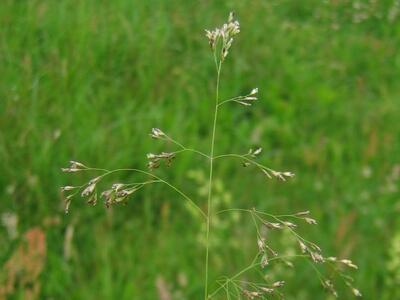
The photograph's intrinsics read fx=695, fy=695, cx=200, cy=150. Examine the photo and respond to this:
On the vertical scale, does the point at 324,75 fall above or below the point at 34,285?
above

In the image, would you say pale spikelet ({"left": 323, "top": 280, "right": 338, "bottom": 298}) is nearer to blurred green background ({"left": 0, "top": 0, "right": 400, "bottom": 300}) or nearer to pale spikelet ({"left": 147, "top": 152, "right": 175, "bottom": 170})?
pale spikelet ({"left": 147, "top": 152, "right": 175, "bottom": 170})

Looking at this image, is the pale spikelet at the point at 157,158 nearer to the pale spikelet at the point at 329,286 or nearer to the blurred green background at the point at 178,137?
the pale spikelet at the point at 329,286

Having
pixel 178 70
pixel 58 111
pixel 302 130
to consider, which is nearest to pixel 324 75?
pixel 302 130

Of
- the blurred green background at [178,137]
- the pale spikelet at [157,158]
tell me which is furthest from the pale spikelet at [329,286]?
the blurred green background at [178,137]

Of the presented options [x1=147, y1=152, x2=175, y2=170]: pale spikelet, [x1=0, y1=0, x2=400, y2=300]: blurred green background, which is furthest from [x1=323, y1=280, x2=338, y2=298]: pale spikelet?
[x1=0, y1=0, x2=400, y2=300]: blurred green background

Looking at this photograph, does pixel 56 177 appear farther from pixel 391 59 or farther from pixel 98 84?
pixel 391 59

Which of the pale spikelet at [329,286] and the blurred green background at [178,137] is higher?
the pale spikelet at [329,286]

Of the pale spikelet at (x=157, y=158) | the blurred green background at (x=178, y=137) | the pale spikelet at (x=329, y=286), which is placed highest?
the pale spikelet at (x=157, y=158)

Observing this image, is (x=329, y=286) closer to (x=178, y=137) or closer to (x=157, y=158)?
(x=157, y=158)

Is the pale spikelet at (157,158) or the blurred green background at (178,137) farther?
the blurred green background at (178,137)

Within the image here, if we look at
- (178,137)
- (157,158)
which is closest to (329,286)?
(157,158)
